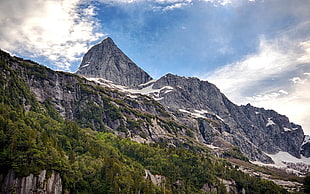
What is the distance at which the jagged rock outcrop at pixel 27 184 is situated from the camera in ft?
296

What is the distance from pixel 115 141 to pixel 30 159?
3646 inches

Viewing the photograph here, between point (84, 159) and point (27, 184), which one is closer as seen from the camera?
point (27, 184)

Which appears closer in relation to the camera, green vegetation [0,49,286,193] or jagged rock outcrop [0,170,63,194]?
jagged rock outcrop [0,170,63,194]

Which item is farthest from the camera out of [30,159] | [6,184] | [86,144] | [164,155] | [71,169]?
[164,155]

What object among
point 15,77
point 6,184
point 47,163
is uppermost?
point 15,77

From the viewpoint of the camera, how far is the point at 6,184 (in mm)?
90750

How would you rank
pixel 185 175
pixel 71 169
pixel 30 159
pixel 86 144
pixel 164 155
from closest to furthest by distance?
1. pixel 30 159
2. pixel 71 169
3. pixel 86 144
4. pixel 185 175
5. pixel 164 155

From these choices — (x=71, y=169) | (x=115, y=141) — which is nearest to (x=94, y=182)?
(x=71, y=169)

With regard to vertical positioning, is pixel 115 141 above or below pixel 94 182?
above

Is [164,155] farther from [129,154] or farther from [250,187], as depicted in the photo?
[250,187]

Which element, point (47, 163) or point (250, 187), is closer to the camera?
point (47, 163)

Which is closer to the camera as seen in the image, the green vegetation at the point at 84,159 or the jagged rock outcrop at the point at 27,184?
the jagged rock outcrop at the point at 27,184

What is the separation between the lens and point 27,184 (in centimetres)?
9219

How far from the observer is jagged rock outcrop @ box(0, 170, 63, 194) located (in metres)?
90.3
